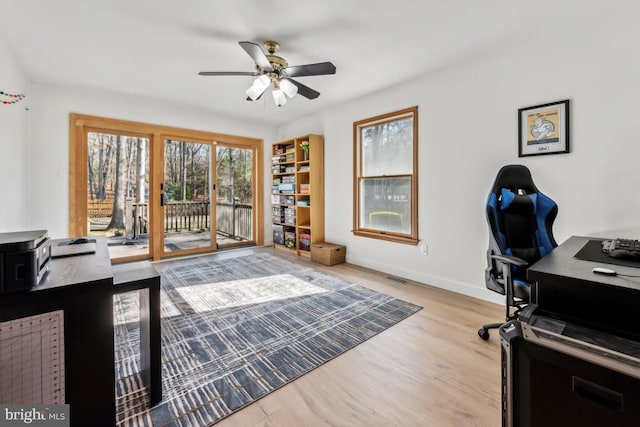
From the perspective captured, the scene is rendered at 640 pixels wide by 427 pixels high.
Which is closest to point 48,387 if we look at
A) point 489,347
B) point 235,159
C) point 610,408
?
point 610,408

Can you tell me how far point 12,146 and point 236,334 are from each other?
123 inches

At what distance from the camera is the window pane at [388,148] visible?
142 inches

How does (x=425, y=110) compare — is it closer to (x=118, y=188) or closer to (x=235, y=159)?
(x=235, y=159)

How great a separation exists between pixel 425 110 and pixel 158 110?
4016 mm

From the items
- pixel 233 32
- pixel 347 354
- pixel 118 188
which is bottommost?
pixel 347 354

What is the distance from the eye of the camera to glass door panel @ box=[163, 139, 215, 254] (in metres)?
4.66

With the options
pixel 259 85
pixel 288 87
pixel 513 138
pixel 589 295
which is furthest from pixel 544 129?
pixel 259 85

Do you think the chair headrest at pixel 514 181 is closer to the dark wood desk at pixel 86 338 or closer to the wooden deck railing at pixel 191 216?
the dark wood desk at pixel 86 338

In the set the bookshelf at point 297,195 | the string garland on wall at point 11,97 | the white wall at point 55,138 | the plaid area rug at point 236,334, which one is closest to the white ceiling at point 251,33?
the white wall at point 55,138

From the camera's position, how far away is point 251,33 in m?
2.44

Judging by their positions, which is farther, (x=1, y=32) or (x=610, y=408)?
A: (x=1, y=32)

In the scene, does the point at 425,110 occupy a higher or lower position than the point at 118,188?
higher

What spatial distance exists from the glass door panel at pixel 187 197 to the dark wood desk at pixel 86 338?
380 centimetres

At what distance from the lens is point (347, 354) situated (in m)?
1.92
